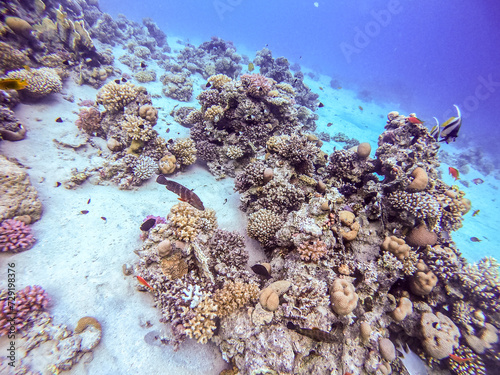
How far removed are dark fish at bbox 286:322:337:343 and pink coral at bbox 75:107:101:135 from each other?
Result: 9.81 m

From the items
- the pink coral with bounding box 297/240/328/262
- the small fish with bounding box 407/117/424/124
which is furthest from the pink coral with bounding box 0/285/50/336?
the small fish with bounding box 407/117/424/124

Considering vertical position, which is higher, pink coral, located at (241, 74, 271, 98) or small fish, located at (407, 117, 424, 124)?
small fish, located at (407, 117, 424, 124)

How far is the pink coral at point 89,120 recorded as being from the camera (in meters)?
8.16

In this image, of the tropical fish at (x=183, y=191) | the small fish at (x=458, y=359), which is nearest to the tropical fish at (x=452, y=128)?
the small fish at (x=458, y=359)

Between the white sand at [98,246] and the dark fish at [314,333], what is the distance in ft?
5.77

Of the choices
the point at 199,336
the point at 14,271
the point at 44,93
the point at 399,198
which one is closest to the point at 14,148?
the point at 44,93

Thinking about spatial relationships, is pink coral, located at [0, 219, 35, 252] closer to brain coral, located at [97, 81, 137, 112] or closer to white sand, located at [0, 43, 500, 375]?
white sand, located at [0, 43, 500, 375]

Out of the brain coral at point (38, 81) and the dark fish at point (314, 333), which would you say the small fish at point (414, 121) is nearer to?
the dark fish at point (314, 333)

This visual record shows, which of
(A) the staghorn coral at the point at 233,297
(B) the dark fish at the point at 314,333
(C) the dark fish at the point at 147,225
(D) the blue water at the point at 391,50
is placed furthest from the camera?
(D) the blue water at the point at 391,50

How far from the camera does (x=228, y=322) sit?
4121mm

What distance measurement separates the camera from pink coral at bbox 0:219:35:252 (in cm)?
422

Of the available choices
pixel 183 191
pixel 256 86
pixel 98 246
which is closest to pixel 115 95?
pixel 256 86

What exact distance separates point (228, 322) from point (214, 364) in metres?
0.87

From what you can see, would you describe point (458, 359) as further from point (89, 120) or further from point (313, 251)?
point (89, 120)
